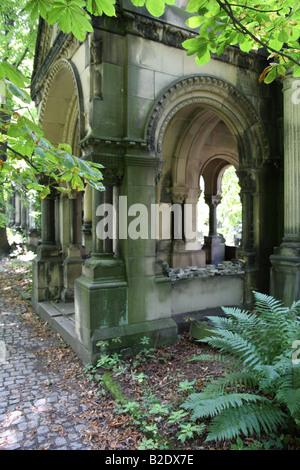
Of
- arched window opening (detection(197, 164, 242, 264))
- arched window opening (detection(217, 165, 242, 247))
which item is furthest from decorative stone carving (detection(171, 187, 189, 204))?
arched window opening (detection(217, 165, 242, 247))

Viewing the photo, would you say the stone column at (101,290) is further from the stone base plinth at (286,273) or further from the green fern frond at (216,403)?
the stone base plinth at (286,273)

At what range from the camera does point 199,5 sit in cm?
252

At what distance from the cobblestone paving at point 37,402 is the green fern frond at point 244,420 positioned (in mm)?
1270

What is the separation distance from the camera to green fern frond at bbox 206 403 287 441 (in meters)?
2.56

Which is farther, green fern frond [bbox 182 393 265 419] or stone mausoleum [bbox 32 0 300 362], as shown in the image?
stone mausoleum [bbox 32 0 300 362]

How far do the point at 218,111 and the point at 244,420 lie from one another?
5.03 m

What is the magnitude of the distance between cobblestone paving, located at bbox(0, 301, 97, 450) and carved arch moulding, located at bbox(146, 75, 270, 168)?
353 cm

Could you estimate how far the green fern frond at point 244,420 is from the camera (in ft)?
8.39

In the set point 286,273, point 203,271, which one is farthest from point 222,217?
point 203,271

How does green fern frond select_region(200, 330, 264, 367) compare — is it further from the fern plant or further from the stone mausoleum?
the stone mausoleum

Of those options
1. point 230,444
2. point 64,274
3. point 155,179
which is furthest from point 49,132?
point 230,444

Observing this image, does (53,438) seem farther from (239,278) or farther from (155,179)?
(239,278)

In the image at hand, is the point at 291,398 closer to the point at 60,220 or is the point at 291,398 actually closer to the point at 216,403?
the point at 216,403

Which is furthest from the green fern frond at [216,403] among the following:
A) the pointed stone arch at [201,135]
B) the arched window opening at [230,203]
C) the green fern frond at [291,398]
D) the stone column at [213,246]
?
the arched window opening at [230,203]
